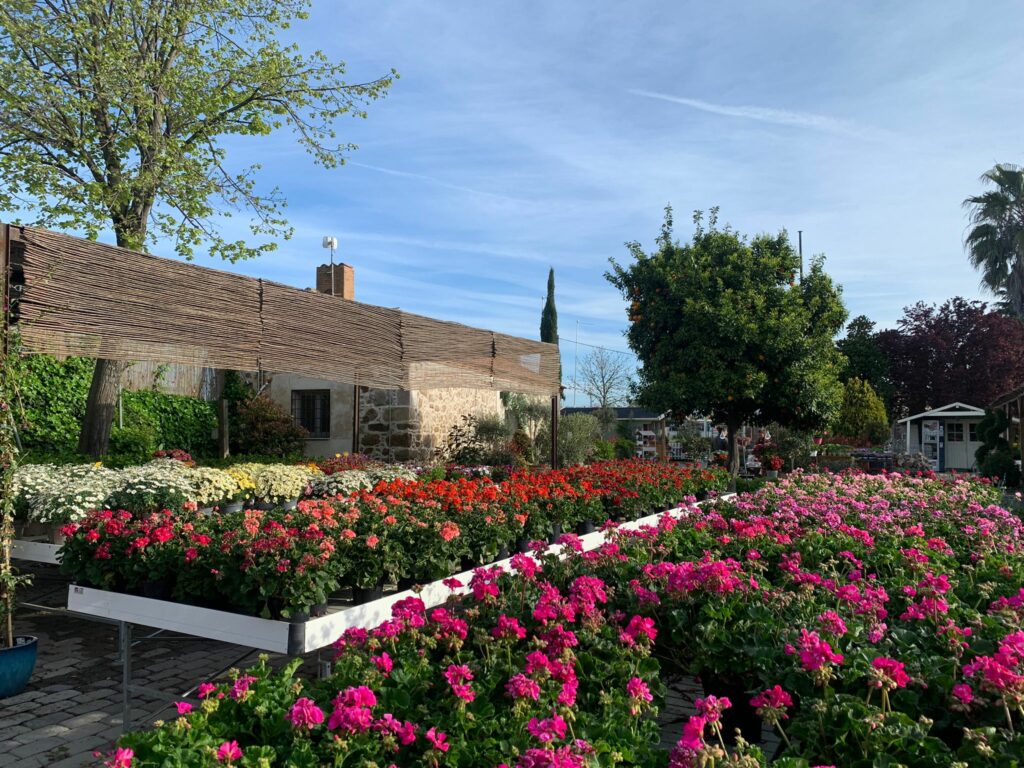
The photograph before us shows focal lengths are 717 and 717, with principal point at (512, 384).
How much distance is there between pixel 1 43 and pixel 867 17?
37.2ft

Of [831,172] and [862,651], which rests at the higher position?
[831,172]

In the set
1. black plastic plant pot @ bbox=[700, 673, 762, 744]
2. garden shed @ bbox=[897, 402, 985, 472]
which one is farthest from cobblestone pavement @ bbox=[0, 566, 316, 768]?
garden shed @ bbox=[897, 402, 985, 472]

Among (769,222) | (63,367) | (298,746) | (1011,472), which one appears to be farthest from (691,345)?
(298,746)

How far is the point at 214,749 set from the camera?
5.84 feet

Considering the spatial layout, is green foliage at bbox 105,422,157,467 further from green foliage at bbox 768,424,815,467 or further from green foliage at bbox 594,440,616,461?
green foliage at bbox 768,424,815,467

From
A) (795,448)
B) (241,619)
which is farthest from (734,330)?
(241,619)

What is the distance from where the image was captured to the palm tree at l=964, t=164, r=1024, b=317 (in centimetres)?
2805

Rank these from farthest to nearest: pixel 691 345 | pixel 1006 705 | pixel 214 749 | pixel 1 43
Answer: pixel 691 345, pixel 1 43, pixel 1006 705, pixel 214 749

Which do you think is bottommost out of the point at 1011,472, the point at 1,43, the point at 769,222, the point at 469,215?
the point at 1011,472

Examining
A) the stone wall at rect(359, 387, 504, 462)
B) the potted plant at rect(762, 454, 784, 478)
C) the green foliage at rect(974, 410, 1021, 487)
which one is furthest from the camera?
the green foliage at rect(974, 410, 1021, 487)

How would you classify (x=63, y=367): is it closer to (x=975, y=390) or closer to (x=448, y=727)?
(x=448, y=727)

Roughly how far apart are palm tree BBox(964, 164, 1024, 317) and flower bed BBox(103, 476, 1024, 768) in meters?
30.3

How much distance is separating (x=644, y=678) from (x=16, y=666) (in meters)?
3.79

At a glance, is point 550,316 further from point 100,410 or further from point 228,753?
point 228,753
